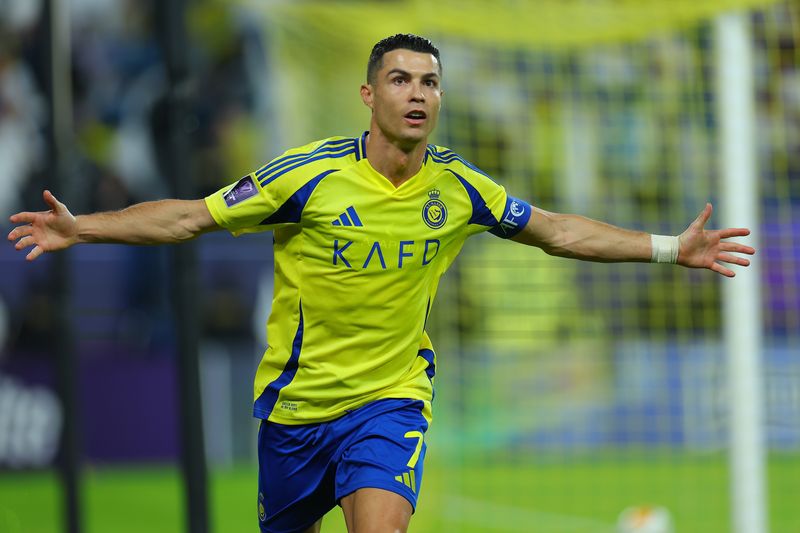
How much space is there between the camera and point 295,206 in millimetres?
5953

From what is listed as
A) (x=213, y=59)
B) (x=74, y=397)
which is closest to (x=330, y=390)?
(x=74, y=397)

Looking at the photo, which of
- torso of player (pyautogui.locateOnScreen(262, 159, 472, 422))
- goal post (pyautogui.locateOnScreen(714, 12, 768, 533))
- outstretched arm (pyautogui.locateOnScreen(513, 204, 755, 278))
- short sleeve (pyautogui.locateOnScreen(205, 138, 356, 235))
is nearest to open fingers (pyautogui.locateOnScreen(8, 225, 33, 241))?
short sleeve (pyautogui.locateOnScreen(205, 138, 356, 235))

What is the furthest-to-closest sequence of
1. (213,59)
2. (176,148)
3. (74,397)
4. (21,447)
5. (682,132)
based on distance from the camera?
(213,59)
(21,447)
(682,132)
(74,397)
(176,148)

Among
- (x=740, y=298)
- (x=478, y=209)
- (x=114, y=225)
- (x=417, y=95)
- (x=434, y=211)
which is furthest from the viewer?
(x=740, y=298)

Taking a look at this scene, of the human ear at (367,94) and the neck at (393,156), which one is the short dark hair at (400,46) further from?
the neck at (393,156)

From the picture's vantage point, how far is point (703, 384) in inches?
456

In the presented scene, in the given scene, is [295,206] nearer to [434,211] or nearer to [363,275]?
[363,275]

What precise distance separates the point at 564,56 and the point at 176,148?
→ 428cm

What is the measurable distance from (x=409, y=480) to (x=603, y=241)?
1.36 meters

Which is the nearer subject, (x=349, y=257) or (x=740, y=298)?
(x=349, y=257)

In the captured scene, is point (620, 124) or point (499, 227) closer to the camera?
point (499, 227)

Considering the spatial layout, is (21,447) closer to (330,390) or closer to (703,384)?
(703,384)

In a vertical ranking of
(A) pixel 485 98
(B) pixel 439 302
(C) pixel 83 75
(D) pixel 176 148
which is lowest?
(B) pixel 439 302

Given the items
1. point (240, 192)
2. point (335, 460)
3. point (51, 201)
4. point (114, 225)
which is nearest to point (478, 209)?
point (240, 192)
